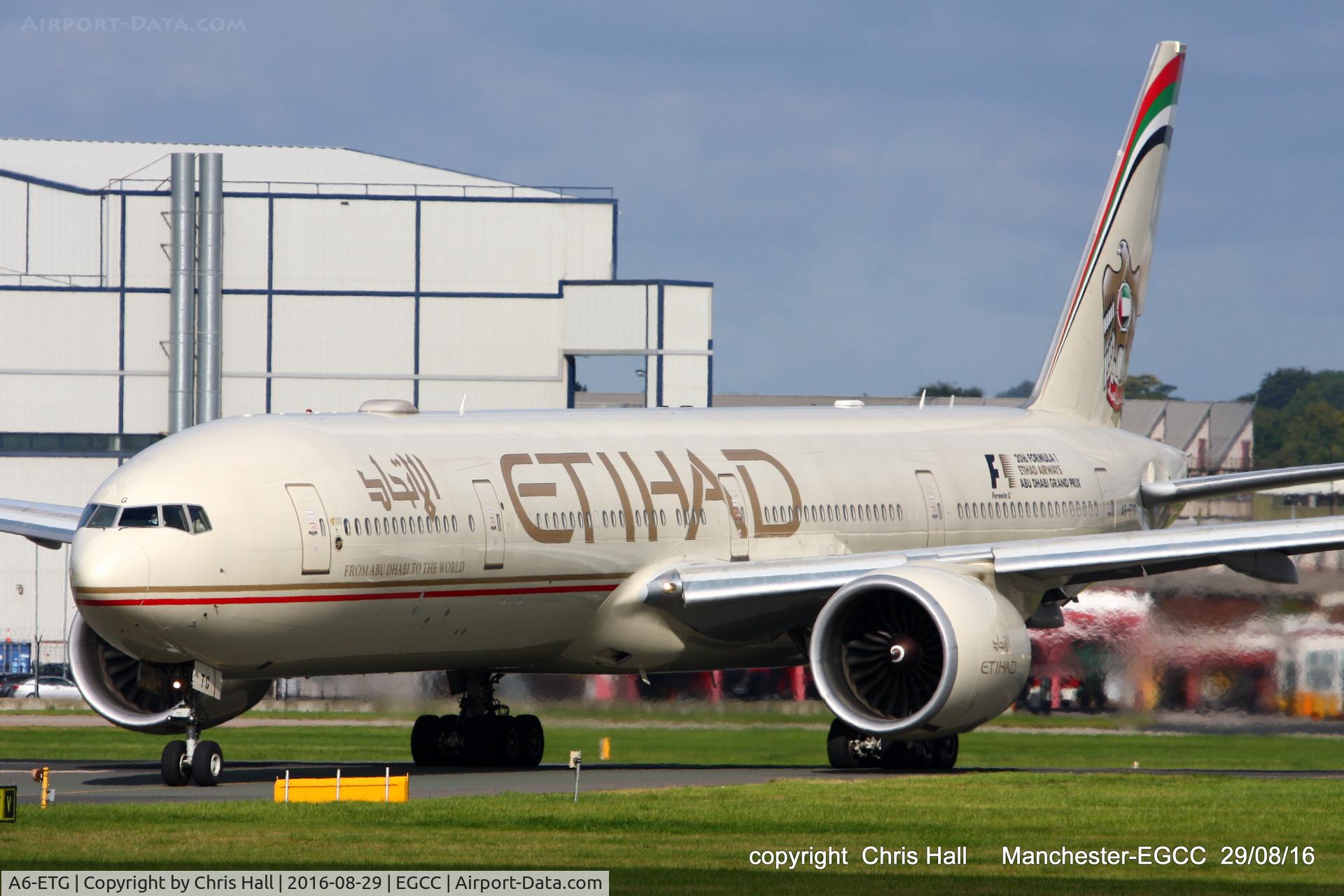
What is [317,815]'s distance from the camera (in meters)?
19.5

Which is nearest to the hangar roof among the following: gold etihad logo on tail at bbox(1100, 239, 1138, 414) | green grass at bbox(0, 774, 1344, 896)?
gold etihad logo on tail at bbox(1100, 239, 1138, 414)

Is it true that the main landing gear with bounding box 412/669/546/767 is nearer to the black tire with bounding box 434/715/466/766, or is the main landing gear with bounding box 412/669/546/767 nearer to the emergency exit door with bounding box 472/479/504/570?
the black tire with bounding box 434/715/466/766

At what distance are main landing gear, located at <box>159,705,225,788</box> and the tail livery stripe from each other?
17208mm

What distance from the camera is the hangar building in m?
67.1

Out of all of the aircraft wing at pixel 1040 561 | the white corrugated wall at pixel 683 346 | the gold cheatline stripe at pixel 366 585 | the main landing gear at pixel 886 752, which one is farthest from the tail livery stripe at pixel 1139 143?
the white corrugated wall at pixel 683 346

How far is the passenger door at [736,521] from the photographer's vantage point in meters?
28.4

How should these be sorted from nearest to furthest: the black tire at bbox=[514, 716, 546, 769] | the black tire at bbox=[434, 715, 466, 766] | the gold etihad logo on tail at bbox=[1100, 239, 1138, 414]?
the black tire at bbox=[434, 715, 466, 766], the black tire at bbox=[514, 716, 546, 769], the gold etihad logo on tail at bbox=[1100, 239, 1138, 414]

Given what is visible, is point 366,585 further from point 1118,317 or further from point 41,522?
point 1118,317

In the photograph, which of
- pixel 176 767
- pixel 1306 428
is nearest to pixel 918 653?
pixel 176 767

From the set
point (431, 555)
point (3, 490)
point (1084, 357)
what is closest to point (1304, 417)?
point (3, 490)

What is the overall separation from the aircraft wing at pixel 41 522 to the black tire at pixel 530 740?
638cm

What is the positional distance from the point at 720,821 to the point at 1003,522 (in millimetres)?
13789

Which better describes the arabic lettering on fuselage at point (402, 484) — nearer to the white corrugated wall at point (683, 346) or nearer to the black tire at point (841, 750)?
the black tire at point (841, 750)

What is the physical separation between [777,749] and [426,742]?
18.0ft
